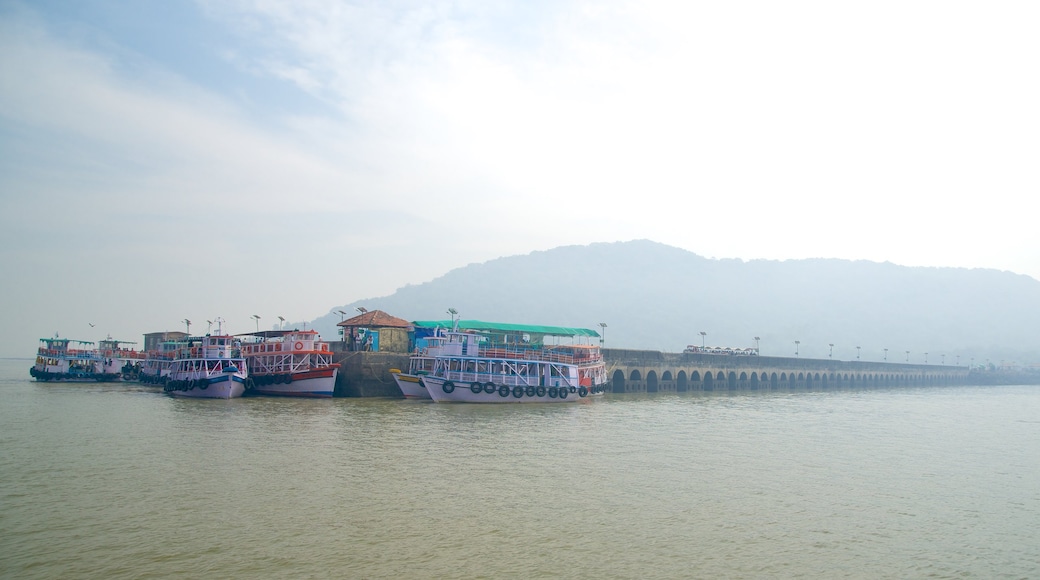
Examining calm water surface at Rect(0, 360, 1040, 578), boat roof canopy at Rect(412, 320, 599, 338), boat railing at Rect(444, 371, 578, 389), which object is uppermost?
boat roof canopy at Rect(412, 320, 599, 338)

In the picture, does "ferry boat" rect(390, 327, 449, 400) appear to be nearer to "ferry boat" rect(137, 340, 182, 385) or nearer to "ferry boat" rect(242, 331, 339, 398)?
"ferry boat" rect(242, 331, 339, 398)

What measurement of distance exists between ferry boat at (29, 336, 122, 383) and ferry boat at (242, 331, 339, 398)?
32.7 m

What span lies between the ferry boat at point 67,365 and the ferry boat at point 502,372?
50.3m

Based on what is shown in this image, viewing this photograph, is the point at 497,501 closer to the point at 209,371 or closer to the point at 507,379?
the point at 507,379

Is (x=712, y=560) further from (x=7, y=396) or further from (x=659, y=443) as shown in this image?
(x=7, y=396)

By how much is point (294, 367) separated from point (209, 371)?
664 centimetres

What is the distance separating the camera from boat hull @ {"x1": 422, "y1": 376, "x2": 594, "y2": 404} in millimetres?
51031

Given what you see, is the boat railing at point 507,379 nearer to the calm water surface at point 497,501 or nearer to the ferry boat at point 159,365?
the calm water surface at point 497,501

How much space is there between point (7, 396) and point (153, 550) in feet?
175

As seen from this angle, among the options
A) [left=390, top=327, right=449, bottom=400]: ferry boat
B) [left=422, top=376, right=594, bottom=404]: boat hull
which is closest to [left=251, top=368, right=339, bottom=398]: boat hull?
[left=390, top=327, right=449, bottom=400]: ferry boat

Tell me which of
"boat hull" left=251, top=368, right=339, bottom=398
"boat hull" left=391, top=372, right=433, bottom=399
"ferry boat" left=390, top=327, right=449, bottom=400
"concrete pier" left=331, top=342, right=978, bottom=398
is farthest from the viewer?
"concrete pier" left=331, top=342, right=978, bottom=398

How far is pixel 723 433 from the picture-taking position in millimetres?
38562

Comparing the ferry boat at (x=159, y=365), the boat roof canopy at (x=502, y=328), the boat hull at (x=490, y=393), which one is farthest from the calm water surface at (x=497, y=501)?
the ferry boat at (x=159, y=365)

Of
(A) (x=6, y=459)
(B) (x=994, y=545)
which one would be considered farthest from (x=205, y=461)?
(B) (x=994, y=545)
